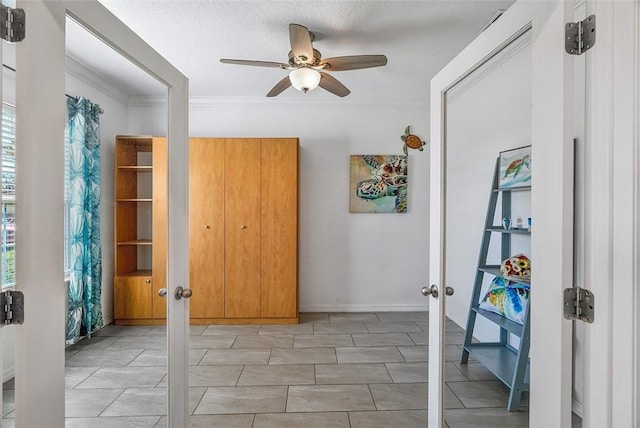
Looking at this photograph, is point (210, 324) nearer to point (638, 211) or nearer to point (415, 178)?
point (415, 178)

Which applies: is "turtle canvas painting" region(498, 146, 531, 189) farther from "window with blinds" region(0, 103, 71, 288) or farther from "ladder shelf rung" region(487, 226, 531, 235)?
"window with blinds" region(0, 103, 71, 288)

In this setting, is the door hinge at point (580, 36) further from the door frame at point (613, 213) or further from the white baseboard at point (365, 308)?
the white baseboard at point (365, 308)

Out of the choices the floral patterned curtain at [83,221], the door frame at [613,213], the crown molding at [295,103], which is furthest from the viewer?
the crown molding at [295,103]

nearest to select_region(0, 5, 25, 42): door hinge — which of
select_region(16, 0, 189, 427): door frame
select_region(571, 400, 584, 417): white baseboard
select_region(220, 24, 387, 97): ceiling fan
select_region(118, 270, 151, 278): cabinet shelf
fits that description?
select_region(16, 0, 189, 427): door frame

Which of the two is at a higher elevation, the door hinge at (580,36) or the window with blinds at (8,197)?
the door hinge at (580,36)

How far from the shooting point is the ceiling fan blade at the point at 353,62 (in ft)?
7.43

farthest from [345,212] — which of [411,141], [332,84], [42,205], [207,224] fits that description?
[42,205]

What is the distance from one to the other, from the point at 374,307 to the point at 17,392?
3728 mm

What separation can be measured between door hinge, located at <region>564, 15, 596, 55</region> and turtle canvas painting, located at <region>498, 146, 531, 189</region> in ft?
1.30

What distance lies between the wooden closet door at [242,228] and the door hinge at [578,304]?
10.3 ft

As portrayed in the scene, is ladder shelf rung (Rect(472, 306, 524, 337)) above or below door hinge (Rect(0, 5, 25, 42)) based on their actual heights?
below

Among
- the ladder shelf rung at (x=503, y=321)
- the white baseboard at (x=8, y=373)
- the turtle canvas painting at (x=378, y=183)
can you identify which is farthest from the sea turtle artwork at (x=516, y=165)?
the turtle canvas painting at (x=378, y=183)

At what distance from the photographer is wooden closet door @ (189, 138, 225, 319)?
369 centimetres

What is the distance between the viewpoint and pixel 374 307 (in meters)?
4.21
